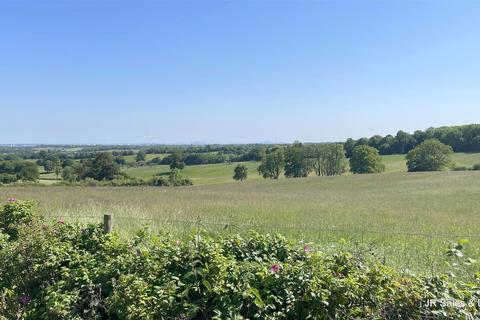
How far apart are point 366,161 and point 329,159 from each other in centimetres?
Answer: 1004

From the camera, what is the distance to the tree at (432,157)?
69.9 meters

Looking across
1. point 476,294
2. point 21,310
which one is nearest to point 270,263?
point 476,294

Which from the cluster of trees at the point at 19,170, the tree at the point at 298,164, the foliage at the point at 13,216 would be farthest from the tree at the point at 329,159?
the foliage at the point at 13,216

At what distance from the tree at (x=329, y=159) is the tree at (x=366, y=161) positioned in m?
5.03

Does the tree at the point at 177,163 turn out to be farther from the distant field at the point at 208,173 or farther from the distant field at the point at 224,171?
the distant field at the point at 224,171

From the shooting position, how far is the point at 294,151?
282 ft

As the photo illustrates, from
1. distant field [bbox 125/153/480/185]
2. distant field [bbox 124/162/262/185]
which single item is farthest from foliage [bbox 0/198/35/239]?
distant field [bbox 124/162/262/185]

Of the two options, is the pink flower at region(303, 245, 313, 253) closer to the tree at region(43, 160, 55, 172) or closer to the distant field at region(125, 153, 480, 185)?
the distant field at region(125, 153, 480, 185)

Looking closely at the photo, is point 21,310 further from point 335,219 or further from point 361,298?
point 335,219

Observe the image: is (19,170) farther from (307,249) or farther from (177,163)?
(307,249)

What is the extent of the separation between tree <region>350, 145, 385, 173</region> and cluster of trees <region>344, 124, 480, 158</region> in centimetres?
2699

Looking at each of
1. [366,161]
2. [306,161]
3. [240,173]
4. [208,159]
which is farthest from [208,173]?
[366,161]

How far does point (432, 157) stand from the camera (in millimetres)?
70250

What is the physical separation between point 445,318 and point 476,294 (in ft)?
1.86
